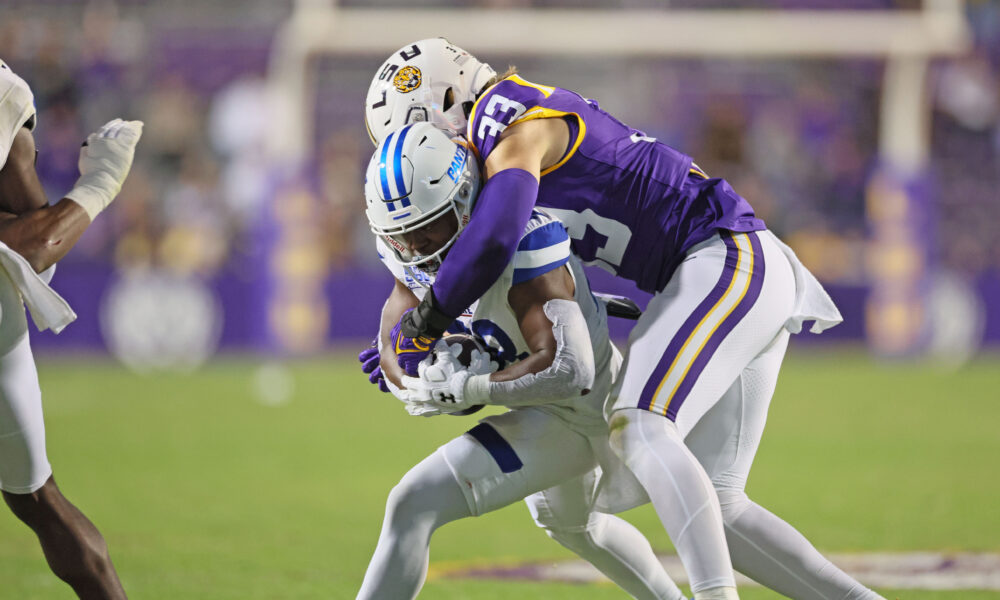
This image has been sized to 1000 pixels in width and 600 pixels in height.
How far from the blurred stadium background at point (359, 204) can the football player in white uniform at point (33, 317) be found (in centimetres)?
434

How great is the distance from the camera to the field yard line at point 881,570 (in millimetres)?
5043

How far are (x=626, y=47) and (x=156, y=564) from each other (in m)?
8.11

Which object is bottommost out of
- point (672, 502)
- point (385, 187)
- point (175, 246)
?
point (175, 246)

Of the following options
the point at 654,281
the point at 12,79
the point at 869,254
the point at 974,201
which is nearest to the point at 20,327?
the point at 12,79

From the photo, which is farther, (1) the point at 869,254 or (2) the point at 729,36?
(1) the point at 869,254

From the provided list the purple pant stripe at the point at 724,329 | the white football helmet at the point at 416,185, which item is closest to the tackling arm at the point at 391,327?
the white football helmet at the point at 416,185

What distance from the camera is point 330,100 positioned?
15.7 metres

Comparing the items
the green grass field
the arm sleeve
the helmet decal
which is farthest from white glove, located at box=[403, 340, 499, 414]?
the green grass field

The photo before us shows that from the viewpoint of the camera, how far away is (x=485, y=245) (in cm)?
325

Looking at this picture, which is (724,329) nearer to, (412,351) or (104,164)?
(412,351)

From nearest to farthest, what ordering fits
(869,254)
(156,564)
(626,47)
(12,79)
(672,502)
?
(672,502)
(12,79)
(156,564)
(626,47)
(869,254)

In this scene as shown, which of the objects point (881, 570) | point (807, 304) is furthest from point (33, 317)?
point (881, 570)

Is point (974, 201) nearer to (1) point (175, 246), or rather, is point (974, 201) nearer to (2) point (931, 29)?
(2) point (931, 29)

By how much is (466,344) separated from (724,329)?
710mm
